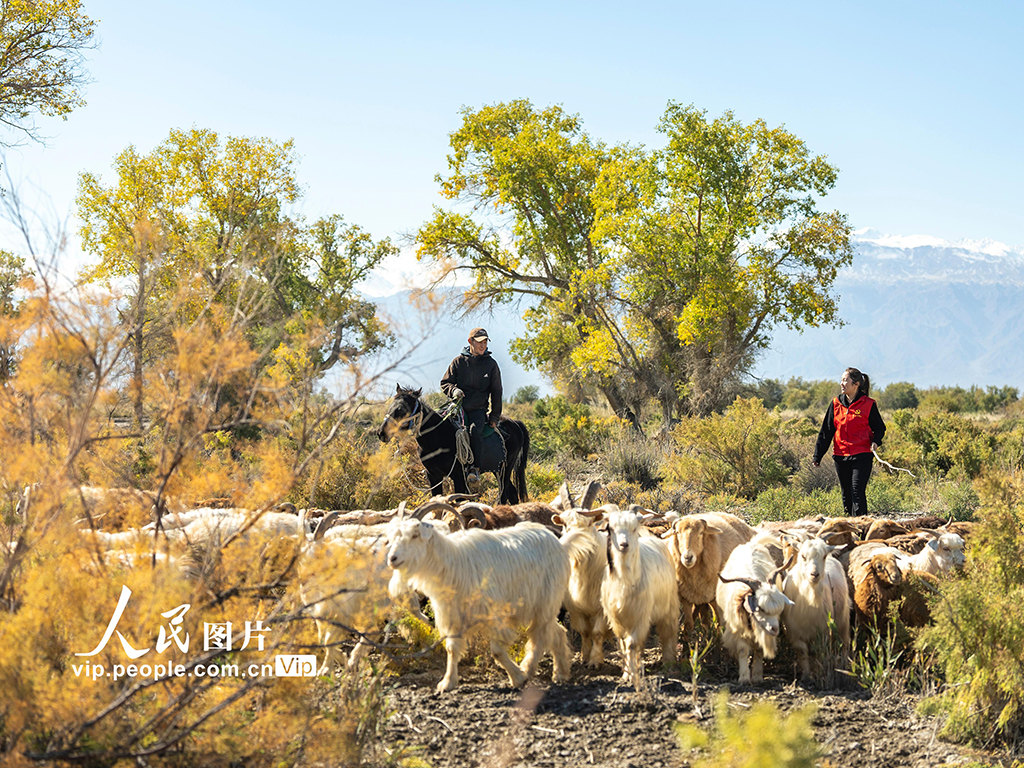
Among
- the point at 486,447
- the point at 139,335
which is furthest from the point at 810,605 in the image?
the point at 486,447

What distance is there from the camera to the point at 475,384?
1115 cm

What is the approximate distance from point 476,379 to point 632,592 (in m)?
5.55

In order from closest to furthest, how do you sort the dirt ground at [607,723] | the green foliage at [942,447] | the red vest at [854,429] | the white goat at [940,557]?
the dirt ground at [607,723] → the white goat at [940,557] → the red vest at [854,429] → the green foliage at [942,447]

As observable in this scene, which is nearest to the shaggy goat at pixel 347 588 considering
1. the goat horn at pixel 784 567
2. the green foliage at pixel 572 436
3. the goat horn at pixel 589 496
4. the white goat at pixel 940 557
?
the goat horn at pixel 589 496

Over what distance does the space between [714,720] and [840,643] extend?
1.41 m

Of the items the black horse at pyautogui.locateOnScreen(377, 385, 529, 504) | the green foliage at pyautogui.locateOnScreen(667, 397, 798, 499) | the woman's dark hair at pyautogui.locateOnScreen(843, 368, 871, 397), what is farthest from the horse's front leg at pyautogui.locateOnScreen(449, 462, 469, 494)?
the green foliage at pyautogui.locateOnScreen(667, 397, 798, 499)

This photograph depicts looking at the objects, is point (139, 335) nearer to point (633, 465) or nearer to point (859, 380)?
point (859, 380)

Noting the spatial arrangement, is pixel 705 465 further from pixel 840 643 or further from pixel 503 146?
pixel 503 146

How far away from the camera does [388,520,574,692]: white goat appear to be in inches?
210

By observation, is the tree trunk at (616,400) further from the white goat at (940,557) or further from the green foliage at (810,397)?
the white goat at (940,557)

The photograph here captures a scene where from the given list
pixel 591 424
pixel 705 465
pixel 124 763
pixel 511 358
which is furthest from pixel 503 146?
pixel 124 763

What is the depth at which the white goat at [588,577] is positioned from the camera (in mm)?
6371

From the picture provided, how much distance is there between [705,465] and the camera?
50.0ft

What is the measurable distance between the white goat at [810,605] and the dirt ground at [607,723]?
340 millimetres
